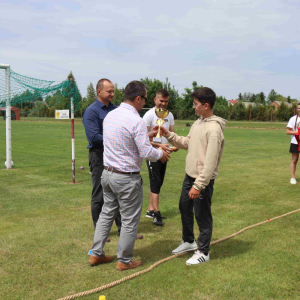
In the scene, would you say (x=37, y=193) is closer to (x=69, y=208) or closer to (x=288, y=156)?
(x=69, y=208)

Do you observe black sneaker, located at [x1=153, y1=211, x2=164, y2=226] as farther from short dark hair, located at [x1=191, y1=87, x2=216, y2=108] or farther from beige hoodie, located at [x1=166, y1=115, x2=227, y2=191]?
short dark hair, located at [x1=191, y1=87, x2=216, y2=108]

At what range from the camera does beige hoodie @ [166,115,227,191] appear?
11.9ft

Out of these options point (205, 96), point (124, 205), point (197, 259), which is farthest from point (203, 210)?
point (205, 96)

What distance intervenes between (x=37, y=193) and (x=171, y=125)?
3.40 m

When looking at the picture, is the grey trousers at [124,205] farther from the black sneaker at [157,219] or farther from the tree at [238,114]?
the tree at [238,114]

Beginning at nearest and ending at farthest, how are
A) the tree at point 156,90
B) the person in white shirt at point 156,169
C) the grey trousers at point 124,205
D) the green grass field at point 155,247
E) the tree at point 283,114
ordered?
the green grass field at point 155,247 < the grey trousers at point 124,205 < the person in white shirt at point 156,169 < the tree at point 283,114 < the tree at point 156,90

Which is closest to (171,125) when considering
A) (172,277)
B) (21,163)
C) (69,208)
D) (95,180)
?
(95,180)

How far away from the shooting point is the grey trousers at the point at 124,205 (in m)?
3.56

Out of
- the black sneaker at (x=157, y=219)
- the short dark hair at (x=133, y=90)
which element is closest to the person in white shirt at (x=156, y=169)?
the black sneaker at (x=157, y=219)

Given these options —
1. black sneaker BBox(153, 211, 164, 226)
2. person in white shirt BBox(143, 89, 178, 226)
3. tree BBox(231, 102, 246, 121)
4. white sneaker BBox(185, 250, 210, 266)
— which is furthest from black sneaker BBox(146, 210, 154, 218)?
tree BBox(231, 102, 246, 121)

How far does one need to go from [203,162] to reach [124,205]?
101 cm

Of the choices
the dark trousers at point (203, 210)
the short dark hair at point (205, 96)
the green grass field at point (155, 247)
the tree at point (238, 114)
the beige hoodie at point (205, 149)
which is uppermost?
the tree at point (238, 114)

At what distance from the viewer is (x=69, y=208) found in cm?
603

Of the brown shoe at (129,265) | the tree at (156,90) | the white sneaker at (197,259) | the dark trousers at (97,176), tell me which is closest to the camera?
the brown shoe at (129,265)
